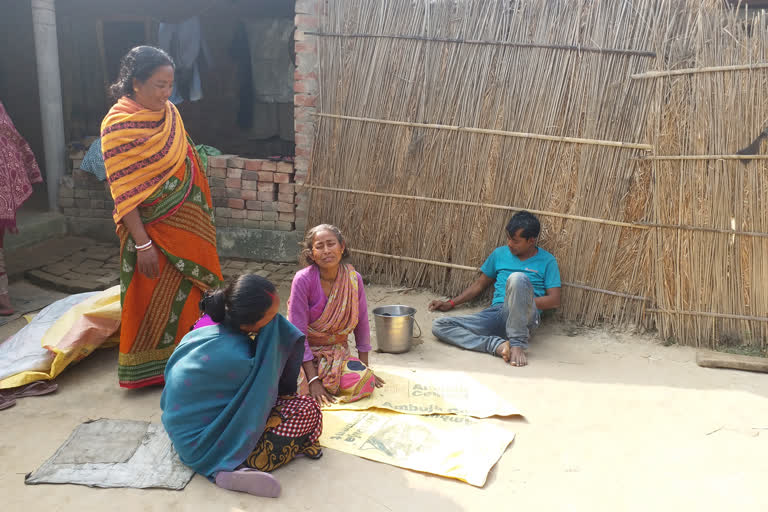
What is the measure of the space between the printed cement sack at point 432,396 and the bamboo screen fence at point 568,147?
1.37 m

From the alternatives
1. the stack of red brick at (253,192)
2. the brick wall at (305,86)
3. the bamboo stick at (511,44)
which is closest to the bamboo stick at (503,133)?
the brick wall at (305,86)

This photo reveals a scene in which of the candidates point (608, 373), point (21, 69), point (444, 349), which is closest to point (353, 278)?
point (444, 349)

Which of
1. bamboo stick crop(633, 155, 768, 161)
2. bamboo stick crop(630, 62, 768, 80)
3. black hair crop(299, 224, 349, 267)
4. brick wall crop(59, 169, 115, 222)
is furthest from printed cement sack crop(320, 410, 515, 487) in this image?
brick wall crop(59, 169, 115, 222)

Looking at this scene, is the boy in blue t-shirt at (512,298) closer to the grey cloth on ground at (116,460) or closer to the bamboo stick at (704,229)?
the bamboo stick at (704,229)

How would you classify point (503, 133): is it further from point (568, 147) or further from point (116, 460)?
point (116, 460)

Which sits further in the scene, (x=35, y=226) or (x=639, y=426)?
(x=35, y=226)

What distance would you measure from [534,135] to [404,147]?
0.99 meters

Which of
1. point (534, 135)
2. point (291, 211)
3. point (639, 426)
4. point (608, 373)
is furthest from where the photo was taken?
point (291, 211)

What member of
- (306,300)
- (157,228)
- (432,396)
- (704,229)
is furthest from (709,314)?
(157,228)

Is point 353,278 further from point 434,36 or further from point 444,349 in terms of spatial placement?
point 434,36

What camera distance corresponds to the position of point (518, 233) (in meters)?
4.29

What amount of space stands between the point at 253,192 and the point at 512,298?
2646mm

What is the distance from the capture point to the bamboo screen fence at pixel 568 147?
4.03 meters

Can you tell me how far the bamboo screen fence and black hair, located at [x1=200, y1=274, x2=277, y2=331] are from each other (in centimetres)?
261
